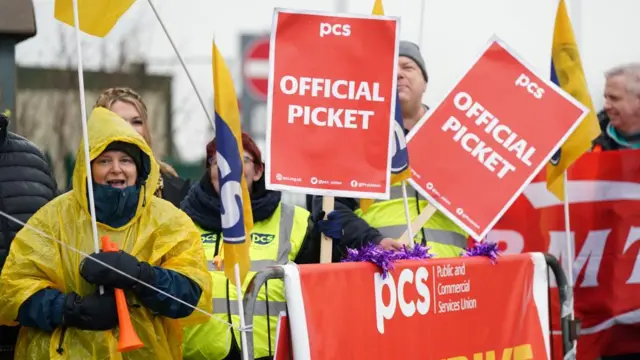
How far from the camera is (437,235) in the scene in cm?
700

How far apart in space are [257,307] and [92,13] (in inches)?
56.5

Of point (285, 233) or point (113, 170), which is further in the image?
point (285, 233)

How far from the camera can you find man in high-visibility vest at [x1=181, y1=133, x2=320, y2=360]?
6035mm

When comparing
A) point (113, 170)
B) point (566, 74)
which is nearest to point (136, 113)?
point (113, 170)

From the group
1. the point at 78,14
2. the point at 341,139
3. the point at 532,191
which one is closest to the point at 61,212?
the point at 78,14

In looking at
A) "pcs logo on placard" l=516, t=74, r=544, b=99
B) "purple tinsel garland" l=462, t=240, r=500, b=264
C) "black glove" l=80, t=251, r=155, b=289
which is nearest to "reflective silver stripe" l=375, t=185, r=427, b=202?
"purple tinsel garland" l=462, t=240, r=500, b=264

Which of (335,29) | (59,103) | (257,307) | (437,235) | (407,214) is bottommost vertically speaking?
(59,103)

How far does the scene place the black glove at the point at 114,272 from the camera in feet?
16.8

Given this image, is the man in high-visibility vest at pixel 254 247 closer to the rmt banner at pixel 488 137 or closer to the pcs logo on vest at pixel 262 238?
the pcs logo on vest at pixel 262 238

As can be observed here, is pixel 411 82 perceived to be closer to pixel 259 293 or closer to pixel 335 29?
pixel 335 29

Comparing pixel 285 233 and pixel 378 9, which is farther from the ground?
pixel 378 9

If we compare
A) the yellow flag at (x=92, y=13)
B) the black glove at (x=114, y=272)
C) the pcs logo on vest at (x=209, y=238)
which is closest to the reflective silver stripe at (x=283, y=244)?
the pcs logo on vest at (x=209, y=238)

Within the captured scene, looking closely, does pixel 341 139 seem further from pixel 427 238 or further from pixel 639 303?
pixel 639 303

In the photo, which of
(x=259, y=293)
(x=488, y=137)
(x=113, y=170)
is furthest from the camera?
(x=488, y=137)
